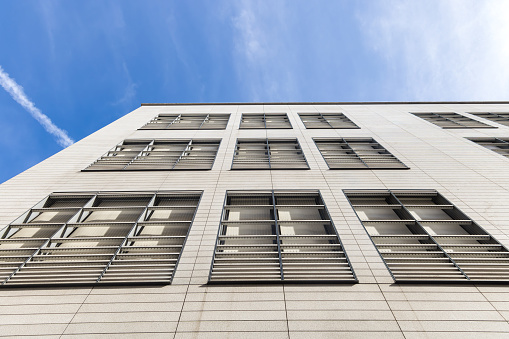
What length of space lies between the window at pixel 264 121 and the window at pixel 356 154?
3496mm

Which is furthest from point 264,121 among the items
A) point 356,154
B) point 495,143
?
point 495,143

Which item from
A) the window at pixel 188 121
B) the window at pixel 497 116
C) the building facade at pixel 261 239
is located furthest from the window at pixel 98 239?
the window at pixel 497 116

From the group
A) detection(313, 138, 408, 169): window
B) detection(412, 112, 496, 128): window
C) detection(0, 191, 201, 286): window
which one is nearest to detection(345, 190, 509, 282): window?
detection(313, 138, 408, 169): window

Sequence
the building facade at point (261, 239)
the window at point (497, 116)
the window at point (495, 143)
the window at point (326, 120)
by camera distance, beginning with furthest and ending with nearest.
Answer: the window at point (497, 116) < the window at point (326, 120) < the window at point (495, 143) < the building facade at point (261, 239)

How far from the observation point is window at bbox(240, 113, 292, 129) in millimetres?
15637

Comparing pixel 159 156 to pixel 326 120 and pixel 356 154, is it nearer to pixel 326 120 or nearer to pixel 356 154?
pixel 356 154

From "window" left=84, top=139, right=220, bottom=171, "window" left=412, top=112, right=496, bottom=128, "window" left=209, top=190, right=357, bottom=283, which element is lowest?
"window" left=209, top=190, right=357, bottom=283

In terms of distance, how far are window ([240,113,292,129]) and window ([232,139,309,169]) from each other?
214 centimetres

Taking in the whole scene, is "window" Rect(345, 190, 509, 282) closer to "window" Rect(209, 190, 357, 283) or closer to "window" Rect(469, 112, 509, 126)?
"window" Rect(209, 190, 357, 283)

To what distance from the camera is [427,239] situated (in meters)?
6.53

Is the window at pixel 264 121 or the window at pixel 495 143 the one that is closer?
the window at pixel 495 143

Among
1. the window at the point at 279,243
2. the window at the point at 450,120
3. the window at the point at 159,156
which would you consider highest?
the window at the point at 450,120

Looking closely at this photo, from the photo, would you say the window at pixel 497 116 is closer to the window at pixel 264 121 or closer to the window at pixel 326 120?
the window at pixel 326 120

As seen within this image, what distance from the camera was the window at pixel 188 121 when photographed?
618 inches
